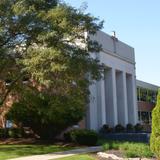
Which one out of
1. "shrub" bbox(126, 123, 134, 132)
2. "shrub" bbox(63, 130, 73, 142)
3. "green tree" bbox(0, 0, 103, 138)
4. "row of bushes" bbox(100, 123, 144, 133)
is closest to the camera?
"green tree" bbox(0, 0, 103, 138)

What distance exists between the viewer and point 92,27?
30328mm

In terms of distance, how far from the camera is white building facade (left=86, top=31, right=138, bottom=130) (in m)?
44.2

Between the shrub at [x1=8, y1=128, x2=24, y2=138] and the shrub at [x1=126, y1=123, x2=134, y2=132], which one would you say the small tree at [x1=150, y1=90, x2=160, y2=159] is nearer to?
the shrub at [x1=8, y1=128, x2=24, y2=138]

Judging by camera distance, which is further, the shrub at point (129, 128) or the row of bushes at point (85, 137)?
the shrub at point (129, 128)

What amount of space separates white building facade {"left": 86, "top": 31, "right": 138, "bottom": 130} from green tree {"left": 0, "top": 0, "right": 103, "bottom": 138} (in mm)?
12221

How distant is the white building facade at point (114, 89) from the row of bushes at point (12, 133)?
6898 mm

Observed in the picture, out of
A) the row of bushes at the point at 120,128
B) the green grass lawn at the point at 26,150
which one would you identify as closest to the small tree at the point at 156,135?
the green grass lawn at the point at 26,150

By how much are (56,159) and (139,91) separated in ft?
128

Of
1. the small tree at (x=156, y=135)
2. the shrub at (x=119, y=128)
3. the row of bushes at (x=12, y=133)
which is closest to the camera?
the small tree at (x=156, y=135)

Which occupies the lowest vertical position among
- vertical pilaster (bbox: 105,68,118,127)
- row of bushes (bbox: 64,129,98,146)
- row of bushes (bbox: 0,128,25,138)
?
row of bushes (bbox: 64,129,98,146)

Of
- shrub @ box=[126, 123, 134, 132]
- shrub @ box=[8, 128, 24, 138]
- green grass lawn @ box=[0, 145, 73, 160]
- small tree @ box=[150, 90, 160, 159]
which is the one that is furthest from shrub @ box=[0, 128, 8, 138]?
small tree @ box=[150, 90, 160, 159]

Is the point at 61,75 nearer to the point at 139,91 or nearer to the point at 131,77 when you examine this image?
the point at 131,77

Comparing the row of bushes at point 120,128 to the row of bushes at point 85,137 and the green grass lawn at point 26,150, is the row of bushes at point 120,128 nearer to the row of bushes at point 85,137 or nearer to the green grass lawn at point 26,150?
the row of bushes at point 85,137

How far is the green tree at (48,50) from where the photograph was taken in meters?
26.7
